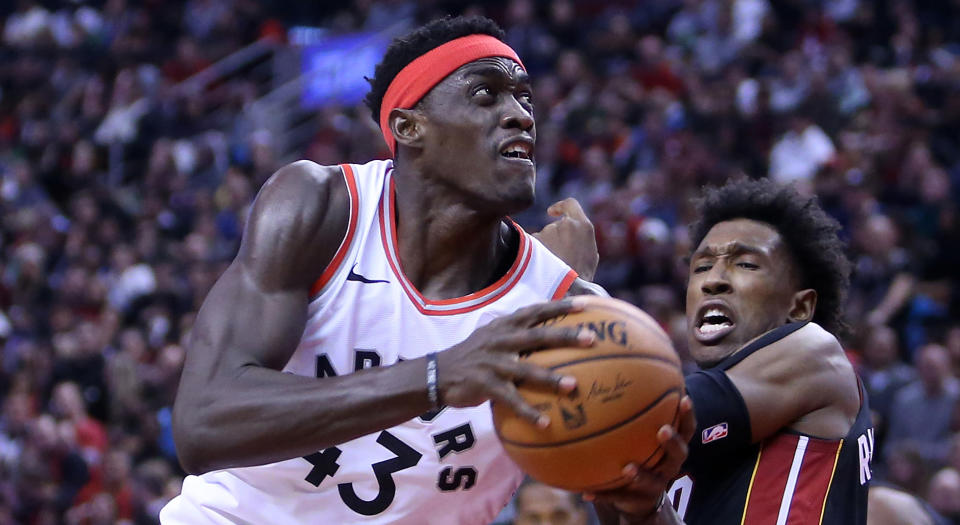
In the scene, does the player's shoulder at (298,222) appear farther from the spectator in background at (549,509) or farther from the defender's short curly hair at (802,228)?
the spectator in background at (549,509)

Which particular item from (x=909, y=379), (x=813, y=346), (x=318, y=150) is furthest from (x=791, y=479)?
(x=318, y=150)

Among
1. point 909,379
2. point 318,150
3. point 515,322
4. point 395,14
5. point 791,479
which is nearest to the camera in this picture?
point 515,322

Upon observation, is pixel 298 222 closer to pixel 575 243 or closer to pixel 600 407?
pixel 600 407

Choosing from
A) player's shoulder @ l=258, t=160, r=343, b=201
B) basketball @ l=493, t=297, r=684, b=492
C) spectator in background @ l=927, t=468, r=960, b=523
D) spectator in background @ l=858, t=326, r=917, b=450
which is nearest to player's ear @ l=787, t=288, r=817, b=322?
basketball @ l=493, t=297, r=684, b=492

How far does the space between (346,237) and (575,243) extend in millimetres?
943

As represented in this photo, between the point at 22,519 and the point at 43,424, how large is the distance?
0.76m

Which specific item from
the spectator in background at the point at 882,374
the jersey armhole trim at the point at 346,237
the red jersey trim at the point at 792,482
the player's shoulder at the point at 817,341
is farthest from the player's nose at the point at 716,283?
the spectator in background at the point at 882,374

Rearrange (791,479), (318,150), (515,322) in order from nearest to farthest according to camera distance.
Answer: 1. (515,322)
2. (791,479)
3. (318,150)

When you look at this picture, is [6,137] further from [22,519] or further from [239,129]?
[22,519]

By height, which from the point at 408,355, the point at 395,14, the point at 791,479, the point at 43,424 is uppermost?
the point at 395,14

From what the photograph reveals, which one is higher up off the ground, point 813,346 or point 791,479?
point 813,346

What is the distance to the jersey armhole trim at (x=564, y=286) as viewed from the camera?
11.0ft

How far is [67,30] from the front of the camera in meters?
17.0

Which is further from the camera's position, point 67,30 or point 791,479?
point 67,30
